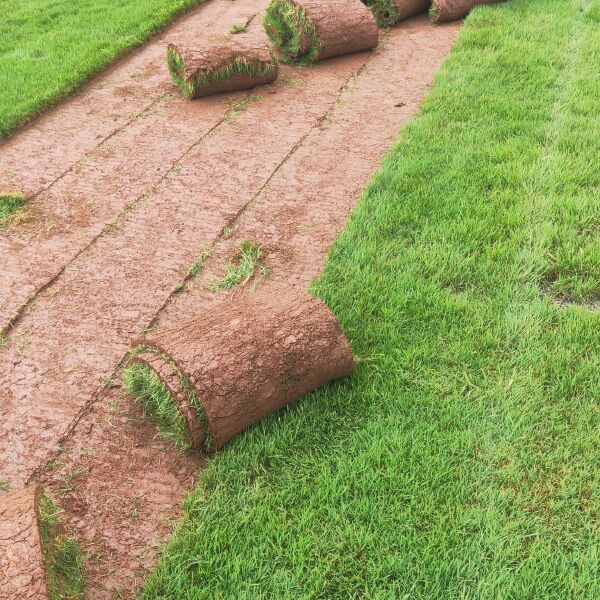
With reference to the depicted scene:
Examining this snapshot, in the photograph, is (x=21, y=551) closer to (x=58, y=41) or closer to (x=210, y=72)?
(x=210, y=72)

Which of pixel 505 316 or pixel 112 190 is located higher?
pixel 112 190

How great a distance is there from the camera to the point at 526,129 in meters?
5.36

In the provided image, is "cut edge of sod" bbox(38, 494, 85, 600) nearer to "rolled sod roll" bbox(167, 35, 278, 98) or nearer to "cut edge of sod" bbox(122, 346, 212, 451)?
"cut edge of sod" bbox(122, 346, 212, 451)

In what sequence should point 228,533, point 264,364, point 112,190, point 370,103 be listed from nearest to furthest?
point 228,533 → point 264,364 → point 112,190 → point 370,103

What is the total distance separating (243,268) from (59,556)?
7.11 ft

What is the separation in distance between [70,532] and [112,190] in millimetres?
3090

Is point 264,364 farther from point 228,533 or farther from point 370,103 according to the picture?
point 370,103

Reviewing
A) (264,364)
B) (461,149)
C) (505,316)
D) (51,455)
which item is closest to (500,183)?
(461,149)

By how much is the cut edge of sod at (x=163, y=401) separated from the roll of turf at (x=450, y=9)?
21.8 feet

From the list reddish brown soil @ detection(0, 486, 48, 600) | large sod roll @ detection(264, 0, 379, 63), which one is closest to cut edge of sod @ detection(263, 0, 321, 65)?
large sod roll @ detection(264, 0, 379, 63)

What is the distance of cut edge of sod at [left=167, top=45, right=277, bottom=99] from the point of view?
6266 millimetres

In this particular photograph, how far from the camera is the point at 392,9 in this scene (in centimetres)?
796

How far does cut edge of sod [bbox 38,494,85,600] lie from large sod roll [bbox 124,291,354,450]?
627 mm

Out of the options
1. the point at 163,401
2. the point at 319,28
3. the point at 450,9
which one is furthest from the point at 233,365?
the point at 450,9
